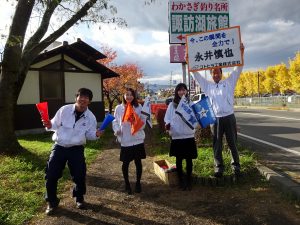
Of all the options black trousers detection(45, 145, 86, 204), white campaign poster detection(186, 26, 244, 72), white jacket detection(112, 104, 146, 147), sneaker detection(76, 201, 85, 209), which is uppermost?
white campaign poster detection(186, 26, 244, 72)

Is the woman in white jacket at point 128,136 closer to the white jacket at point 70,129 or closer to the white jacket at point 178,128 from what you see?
the white jacket at point 178,128

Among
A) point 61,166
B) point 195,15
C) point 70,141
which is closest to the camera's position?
point 70,141

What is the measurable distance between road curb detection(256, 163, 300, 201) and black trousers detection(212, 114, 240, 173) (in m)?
0.59

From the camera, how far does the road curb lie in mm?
4879

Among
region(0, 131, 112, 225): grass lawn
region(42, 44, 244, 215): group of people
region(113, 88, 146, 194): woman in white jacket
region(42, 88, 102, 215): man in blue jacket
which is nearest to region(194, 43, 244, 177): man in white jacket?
region(42, 44, 244, 215): group of people

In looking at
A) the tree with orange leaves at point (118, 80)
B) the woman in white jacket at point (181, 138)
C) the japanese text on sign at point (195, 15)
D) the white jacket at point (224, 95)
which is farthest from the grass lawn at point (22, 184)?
the tree with orange leaves at point (118, 80)

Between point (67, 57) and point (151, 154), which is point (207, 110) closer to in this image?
point (151, 154)

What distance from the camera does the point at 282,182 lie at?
209 inches

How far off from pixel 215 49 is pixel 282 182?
260 centimetres

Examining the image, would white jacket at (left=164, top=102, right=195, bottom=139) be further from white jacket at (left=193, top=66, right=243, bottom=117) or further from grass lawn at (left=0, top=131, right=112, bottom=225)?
grass lawn at (left=0, top=131, right=112, bottom=225)

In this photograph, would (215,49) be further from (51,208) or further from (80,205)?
(51,208)

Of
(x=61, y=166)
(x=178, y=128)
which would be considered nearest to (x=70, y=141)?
(x=61, y=166)

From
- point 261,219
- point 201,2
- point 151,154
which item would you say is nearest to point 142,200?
point 261,219

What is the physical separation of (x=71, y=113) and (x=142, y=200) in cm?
176
